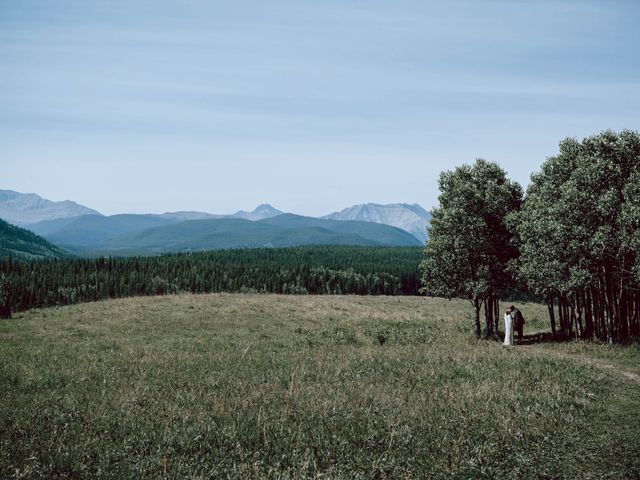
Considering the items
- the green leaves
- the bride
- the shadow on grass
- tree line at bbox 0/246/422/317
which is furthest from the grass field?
tree line at bbox 0/246/422/317

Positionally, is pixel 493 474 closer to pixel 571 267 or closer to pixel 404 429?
pixel 404 429

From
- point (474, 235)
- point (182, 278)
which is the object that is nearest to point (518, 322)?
point (474, 235)

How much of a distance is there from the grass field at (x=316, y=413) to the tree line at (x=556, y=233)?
17.7 feet

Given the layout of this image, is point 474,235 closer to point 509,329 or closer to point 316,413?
point 509,329

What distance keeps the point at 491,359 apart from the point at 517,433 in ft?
34.5

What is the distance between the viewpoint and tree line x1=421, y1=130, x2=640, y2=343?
2592 cm

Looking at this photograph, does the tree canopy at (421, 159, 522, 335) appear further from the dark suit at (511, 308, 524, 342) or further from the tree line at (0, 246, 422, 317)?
the tree line at (0, 246, 422, 317)

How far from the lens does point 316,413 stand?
1199 centimetres

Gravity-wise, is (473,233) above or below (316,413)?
above

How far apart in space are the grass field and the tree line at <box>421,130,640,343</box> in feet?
17.7

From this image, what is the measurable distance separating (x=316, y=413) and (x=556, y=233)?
21256mm

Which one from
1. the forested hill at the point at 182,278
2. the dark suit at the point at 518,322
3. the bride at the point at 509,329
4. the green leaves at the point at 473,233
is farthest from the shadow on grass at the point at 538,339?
the forested hill at the point at 182,278

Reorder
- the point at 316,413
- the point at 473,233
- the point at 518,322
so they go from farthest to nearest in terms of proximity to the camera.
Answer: the point at 473,233 → the point at 518,322 → the point at 316,413

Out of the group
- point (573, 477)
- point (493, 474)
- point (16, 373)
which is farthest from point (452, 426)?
point (16, 373)
